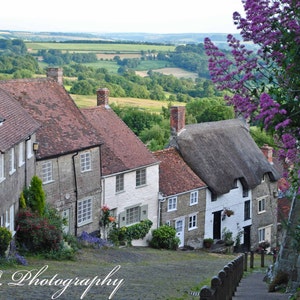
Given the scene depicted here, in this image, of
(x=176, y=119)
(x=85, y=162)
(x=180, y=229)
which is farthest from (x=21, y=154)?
(x=176, y=119)

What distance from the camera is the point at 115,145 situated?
125 feet

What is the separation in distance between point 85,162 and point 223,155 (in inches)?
494

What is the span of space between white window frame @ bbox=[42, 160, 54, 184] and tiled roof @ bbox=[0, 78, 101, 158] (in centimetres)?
45

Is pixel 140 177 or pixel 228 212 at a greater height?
pixel 140 177

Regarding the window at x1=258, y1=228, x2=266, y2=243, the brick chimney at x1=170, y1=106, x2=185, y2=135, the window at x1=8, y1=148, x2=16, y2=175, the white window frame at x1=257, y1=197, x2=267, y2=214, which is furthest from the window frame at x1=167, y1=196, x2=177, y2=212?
the window at x1=8, y1=148, x2=16, y2=175

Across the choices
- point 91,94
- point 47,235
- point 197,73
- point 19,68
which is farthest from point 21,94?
point 197,73

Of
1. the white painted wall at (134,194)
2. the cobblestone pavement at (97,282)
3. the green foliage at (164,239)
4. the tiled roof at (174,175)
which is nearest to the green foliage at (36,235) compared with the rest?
the cobblestone pavement at (97,282)

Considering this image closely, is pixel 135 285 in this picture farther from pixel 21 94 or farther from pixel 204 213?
pixel 204 213

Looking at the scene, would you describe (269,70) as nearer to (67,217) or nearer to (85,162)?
(67,217)

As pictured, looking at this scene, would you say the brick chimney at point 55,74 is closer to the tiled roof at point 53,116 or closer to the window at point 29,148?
the tiled roof at point 53,116

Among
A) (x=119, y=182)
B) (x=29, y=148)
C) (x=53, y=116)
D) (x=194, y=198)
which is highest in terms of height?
(x=53, y=116)

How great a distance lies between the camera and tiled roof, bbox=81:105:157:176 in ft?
120

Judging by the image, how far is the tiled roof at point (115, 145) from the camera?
36469 millimetres

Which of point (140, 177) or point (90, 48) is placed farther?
point (90, 48)
